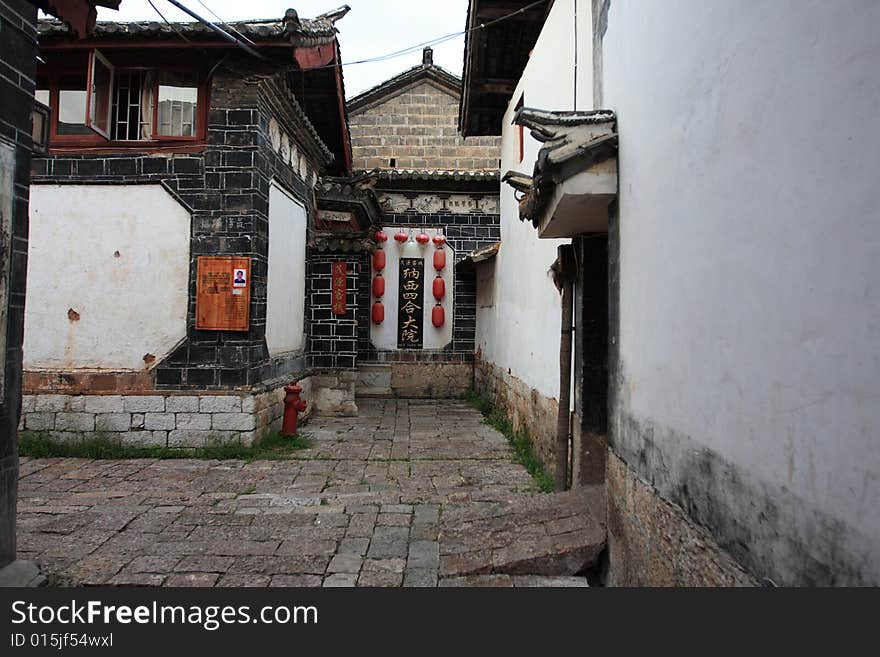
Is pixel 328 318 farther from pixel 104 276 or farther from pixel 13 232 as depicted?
pixel 13 232

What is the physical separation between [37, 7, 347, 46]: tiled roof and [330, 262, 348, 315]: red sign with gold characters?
366 cm

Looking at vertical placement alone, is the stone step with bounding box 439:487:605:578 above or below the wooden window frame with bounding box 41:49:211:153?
below

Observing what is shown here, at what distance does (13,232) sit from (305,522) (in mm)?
2807

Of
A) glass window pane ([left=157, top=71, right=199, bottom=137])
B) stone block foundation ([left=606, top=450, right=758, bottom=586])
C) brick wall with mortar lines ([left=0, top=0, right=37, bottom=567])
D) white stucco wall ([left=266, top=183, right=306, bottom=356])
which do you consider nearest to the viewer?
stone block foundation ([left=606, top=450, right=758, bottom=586])

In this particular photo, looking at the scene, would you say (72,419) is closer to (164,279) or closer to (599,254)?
(164,279)

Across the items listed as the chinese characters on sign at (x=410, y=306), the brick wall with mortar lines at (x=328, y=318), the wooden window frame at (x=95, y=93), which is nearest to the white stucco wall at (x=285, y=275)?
the brick wall with mortar lines at (x=328, y=318)

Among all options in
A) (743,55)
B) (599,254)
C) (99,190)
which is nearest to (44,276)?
(99,190)

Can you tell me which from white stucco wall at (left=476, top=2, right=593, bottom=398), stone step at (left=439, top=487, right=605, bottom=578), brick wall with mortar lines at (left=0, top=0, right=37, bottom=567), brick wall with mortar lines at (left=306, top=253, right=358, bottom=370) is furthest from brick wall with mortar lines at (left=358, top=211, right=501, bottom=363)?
brick wall with mortar lines at (left=0, top=0, right=37, bottom=567)

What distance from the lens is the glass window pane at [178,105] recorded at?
7.28m

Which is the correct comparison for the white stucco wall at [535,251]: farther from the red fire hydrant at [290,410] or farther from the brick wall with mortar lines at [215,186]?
the brick wall with mortar lines at [215,186]

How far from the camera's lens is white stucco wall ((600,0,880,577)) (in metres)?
1.52

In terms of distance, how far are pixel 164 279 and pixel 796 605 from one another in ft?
22.8

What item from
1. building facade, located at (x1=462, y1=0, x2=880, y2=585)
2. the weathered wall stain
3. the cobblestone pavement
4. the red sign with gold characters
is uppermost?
the red sign with gold characters

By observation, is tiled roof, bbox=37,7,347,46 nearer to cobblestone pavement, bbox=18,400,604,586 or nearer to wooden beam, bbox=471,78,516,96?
wooden beam, bbox=471,78,516,96
